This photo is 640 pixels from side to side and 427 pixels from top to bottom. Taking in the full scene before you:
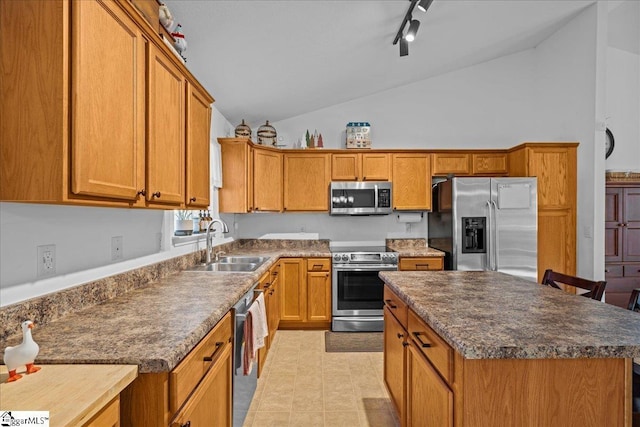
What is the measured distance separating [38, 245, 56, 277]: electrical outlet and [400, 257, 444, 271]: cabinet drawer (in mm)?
3193

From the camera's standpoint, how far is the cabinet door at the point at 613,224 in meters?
3.88

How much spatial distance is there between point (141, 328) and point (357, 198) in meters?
3.14

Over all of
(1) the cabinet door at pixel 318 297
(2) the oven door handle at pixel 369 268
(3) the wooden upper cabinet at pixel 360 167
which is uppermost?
(3) the wooden upper cabinet at pixel 360 167

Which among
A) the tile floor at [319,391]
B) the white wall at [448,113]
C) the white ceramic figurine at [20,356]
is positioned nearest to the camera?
the white ceramic figurine at [20,356]

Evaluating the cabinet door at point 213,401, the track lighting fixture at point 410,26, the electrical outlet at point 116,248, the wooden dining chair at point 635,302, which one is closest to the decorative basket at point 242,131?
the track lighting fixture at point 410,26

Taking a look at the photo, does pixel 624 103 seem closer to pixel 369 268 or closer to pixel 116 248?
pixel 369 268

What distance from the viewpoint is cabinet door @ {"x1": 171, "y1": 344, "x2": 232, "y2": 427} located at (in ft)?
3.77

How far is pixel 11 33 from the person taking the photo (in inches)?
39.5

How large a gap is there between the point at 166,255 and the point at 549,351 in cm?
219

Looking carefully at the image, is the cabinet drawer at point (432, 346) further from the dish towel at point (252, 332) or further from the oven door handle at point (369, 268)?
the oven door handle at point (369, 268)

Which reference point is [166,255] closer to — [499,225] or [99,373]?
[99,373]

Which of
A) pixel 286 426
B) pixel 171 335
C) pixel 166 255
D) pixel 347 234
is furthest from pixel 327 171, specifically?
pixel 171 335

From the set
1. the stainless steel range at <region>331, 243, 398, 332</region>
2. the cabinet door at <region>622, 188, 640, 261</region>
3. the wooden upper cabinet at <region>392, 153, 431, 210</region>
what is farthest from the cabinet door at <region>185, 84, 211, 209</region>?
the cabinet door at <region>622, 188, 640, 261</region>

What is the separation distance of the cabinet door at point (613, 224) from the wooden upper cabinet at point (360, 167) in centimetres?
250
